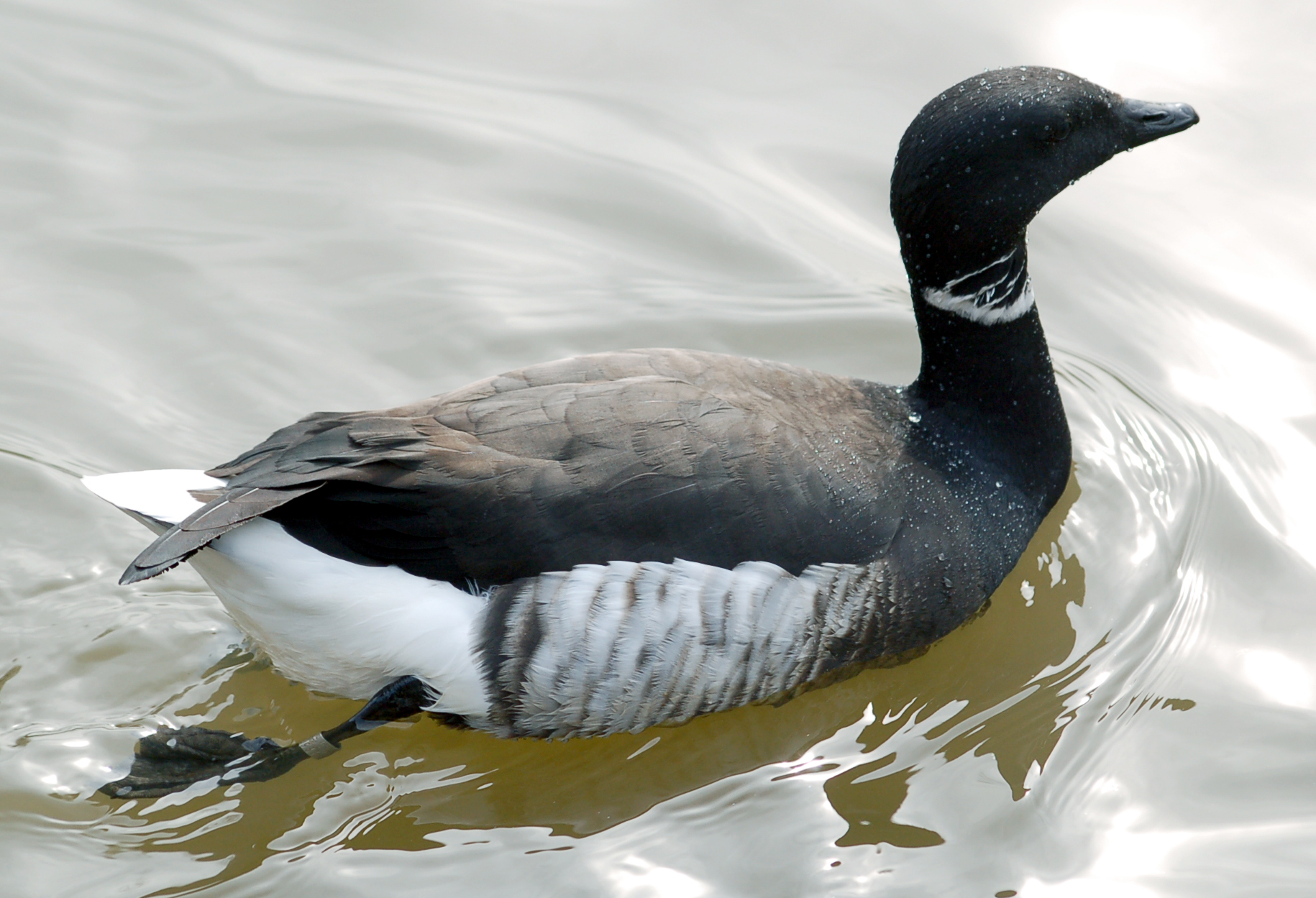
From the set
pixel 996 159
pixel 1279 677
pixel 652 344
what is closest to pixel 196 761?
pixel 652 344

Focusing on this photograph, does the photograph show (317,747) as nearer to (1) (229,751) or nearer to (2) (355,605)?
(1) (229,751)

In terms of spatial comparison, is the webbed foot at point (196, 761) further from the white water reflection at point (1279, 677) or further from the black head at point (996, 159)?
the white water reflection at point (1279, 677)

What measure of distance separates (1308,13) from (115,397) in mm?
6400

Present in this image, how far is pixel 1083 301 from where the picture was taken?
656cm

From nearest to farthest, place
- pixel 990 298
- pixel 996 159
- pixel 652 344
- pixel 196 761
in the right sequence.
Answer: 1. pixel 196 761
2. pixel 996 159
3. pixel 990 298
4. pixel 652 344

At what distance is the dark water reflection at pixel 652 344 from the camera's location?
4266mm

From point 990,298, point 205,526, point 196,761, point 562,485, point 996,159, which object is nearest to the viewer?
point 205,526

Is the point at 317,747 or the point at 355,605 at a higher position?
the point at 355,605

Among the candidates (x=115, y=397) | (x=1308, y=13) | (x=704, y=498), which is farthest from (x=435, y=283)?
(x=1308, y=13)

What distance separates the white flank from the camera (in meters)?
4.16

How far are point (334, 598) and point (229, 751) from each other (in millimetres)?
640

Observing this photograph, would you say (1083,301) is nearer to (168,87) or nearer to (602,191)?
(602,191)

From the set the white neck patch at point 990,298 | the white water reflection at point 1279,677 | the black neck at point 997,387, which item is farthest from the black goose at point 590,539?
the white water reflection at point 1279,677

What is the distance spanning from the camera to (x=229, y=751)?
4.35 metres
